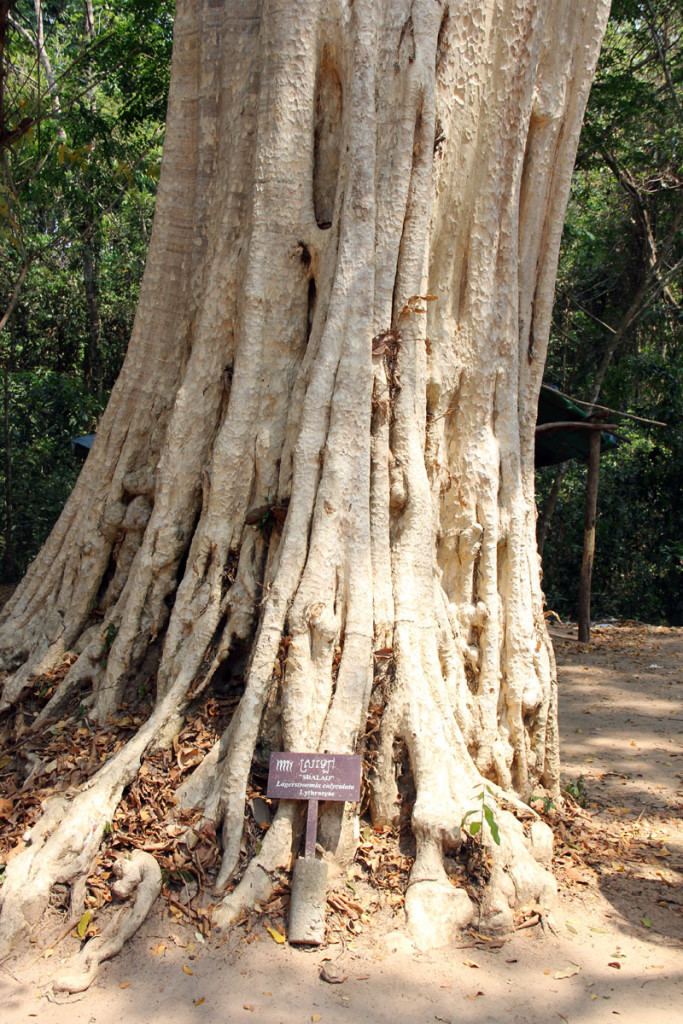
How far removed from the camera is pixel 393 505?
14.3 ft

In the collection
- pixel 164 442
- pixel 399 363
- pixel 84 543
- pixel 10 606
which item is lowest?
pixel 10 606

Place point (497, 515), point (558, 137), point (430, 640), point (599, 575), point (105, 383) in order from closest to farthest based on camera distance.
Answer: point (430, 640) < point (497, 515) < point (558, 137) < point (599, 575) < point (105, 383)

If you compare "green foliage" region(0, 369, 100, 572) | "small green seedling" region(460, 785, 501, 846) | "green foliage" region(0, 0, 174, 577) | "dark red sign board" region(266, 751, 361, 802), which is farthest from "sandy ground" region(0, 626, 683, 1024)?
"green foliage" region(0, 369, 100, 572)

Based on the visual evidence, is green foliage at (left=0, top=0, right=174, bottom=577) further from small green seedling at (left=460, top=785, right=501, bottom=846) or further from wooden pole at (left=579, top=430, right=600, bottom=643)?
small green seedling at (left=460, top=785, right=501, bottom=846)

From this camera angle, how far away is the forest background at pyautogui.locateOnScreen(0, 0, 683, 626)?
11.1 metres

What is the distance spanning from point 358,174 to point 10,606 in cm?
277

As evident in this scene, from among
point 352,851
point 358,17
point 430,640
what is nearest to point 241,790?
point 352,851

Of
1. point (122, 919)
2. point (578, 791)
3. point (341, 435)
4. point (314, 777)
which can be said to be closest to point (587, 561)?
point (578, 791)

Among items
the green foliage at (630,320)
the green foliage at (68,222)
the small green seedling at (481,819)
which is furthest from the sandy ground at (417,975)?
the green foliage at (630,320)

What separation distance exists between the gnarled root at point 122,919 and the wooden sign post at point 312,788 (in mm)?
490

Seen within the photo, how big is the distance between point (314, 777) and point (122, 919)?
0.81 metres

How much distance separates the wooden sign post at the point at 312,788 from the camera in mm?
3551

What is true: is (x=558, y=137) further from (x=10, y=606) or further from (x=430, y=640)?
(x=10, y=606)

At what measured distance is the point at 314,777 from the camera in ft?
12.3
